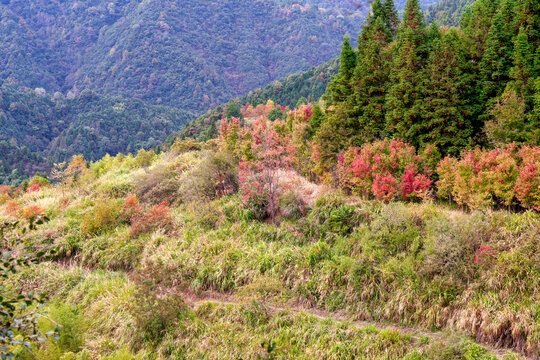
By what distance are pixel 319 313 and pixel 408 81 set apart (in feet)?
33.1

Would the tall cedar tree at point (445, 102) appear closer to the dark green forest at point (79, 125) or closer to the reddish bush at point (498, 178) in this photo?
the reddish bush at point (498, 178)

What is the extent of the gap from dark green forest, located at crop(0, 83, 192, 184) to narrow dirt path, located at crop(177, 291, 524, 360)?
73.7m

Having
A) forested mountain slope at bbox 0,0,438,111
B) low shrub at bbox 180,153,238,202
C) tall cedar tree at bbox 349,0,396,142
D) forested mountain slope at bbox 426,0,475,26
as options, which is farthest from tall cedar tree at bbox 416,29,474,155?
forested mountain slope at bbox 0,0,438,111

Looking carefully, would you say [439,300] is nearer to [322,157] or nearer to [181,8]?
[322,157]

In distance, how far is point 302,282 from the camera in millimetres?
9859

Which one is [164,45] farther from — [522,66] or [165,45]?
[522,66]

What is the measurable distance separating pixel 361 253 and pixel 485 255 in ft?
10.3

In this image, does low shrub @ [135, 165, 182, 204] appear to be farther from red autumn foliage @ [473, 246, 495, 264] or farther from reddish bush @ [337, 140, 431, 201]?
red autumn foliage @ [473, 246, 495, 264]

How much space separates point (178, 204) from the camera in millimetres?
16891

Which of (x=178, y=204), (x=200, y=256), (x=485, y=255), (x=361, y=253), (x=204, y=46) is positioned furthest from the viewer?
(x=204, y=46)

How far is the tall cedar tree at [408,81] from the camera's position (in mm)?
13672

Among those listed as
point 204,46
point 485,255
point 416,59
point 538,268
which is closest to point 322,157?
point 416,59

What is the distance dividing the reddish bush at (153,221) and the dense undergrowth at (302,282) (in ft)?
0.37

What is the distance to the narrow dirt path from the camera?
7.49 m
